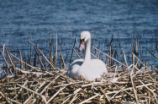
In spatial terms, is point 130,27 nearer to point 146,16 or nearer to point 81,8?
point 146,16

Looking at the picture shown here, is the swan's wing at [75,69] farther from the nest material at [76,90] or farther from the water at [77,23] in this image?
the water at [77,23]

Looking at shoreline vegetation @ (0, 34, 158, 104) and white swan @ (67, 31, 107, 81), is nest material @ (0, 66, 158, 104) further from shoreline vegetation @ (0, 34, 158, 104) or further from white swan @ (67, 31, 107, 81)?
white swan @ (67, 31, 107, 81)

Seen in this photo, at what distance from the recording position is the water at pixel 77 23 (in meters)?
14.9

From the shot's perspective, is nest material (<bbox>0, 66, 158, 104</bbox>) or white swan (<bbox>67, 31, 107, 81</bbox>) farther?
white swan (<bbox>67, 31, 107, 81</bbox>)

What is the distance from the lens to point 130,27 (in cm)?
1891

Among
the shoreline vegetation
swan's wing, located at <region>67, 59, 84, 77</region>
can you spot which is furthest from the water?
the shoreline vegetation

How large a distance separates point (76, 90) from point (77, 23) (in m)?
Answer: 14.1

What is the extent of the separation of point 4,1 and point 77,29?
15210 millimetres

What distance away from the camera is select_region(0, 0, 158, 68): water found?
14938mm

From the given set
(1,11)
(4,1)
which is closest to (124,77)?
(1,11)

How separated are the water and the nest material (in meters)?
4.18

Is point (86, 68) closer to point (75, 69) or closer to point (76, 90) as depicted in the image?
point (75, 69)

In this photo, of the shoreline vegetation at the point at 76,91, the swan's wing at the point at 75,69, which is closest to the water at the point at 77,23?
the swan's wing at the point at 75,69

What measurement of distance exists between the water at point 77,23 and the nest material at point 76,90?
4177mm
